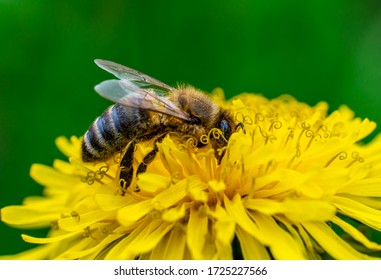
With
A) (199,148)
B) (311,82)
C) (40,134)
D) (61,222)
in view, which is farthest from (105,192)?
(311,82)

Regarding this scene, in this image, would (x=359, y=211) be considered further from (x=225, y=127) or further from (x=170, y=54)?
(x=170, y=54)

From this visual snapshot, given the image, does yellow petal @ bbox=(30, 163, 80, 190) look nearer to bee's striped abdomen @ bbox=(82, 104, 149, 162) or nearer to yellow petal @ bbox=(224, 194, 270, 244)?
bee's striped abdomen @ bbox=(82, 104, 149, 162)

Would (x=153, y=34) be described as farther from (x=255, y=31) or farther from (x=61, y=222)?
(x=61, y=222)

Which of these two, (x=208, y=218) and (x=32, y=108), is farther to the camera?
(x=32, y=108)

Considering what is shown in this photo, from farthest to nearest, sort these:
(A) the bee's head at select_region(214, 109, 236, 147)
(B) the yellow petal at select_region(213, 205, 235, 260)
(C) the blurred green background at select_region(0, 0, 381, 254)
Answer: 1. (C) the blurred green background at select_region(0, 0, 381, 254)
2. (A) the bee's head at select_region(214, 109, 236, 147)
3. (B) the yellow petal at select_region(213, 205, 235, 260)

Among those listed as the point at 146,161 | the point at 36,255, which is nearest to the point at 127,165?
the point at 146,161

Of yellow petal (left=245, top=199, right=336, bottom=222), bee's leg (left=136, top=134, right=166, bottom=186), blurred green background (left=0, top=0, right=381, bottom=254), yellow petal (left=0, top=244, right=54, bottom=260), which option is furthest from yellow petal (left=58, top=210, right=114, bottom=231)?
blurred green background (left=0, top=0, right=381, bottom=254)

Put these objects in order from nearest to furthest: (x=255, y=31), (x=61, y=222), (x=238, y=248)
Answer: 1. (x=238, y=248)
2. (x=61, y=222)
3. (x=255, y=31)
